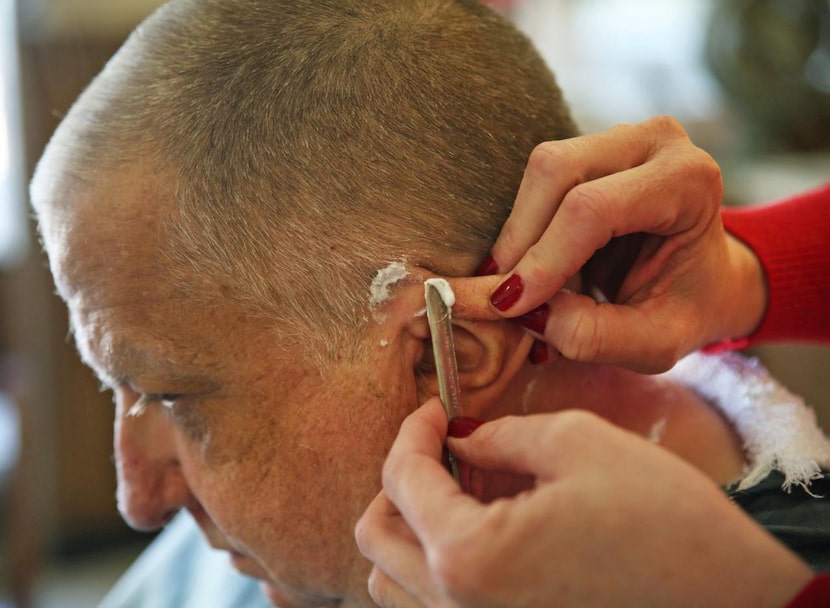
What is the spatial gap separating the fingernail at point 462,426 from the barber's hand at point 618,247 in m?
0.12

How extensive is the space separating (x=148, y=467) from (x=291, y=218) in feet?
1.34

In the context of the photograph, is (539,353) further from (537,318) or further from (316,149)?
(316,149)

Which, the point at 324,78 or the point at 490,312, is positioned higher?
the point at 324,78

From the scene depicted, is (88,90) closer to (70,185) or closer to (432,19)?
(70,185)

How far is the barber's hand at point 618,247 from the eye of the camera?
820mm

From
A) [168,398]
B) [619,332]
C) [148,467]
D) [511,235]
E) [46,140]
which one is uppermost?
[511,235]

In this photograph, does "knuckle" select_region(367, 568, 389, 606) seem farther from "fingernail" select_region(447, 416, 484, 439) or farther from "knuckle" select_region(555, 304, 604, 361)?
"knuckle" select_region(555, 304, 604, 361)

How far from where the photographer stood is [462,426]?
835mm

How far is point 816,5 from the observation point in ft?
8.12

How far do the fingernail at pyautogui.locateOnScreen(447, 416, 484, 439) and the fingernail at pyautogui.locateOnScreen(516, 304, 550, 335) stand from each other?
0.13 m

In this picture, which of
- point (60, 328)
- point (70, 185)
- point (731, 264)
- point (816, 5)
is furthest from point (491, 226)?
point (60, 328)

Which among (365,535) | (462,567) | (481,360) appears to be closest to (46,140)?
(481,360)

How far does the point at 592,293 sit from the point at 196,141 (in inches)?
20.3

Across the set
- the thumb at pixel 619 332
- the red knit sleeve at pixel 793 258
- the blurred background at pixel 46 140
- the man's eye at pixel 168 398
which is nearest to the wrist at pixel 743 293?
the red knit sleeve at pixel 793 258
